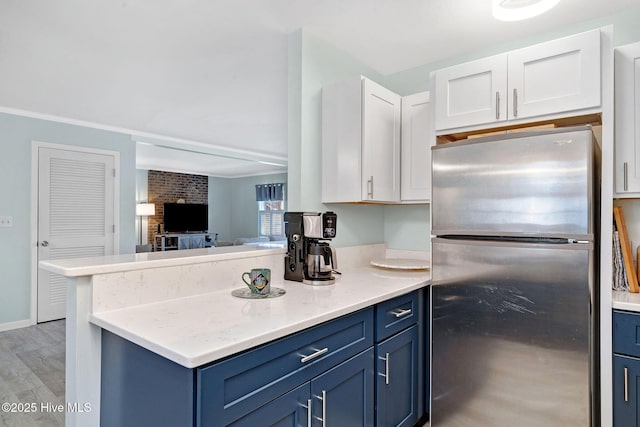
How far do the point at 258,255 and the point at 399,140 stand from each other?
4.13 feet

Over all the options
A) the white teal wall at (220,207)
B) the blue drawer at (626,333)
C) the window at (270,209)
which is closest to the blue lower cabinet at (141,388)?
the blue drawer at (626,333)

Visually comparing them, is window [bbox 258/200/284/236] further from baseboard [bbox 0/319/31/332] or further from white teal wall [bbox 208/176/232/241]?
baseboard [bbox 0/319/31/332]

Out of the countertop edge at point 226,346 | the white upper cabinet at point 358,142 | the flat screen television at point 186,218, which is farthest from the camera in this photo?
the flat screen television at point 186,218

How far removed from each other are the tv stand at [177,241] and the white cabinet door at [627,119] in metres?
7.69

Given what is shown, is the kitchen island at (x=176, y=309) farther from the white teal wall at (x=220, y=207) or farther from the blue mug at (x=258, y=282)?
the white teal wall at (x=220, y=207)

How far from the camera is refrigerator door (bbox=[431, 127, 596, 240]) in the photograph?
1.57 metres

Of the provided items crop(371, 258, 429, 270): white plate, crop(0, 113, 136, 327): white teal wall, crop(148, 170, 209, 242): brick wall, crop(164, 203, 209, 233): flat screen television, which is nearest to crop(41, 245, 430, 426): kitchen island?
crop(371, 258, 429, 270): white plate

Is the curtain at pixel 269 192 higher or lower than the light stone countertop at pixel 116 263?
higher

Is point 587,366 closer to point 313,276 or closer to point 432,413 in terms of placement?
point 432,413

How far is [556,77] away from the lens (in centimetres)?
178

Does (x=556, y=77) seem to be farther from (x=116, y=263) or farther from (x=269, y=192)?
(x=269, y=192)

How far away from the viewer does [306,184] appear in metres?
2.34

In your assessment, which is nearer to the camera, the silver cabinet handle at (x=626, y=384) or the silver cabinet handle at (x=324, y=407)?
the silver cabinet handle at (x=324, y=407)

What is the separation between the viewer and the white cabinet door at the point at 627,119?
1.76 metres
